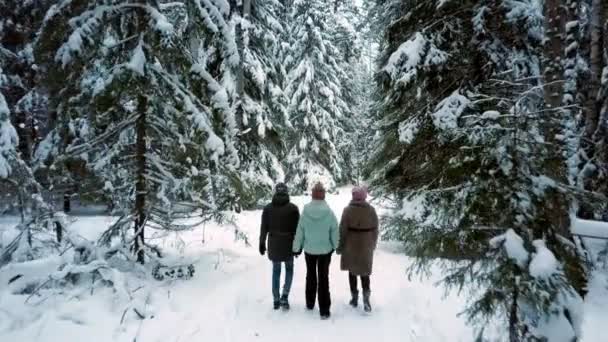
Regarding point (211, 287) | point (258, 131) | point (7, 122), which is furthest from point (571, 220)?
point (258, 131)

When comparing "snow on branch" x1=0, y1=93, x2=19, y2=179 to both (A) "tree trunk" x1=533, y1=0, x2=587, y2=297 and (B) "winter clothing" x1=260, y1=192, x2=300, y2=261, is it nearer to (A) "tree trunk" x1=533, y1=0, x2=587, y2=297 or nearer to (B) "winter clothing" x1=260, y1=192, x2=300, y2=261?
(B) "winter clothing" x1=260, y1=192, x2=300, y2=261

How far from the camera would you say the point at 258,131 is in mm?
17156

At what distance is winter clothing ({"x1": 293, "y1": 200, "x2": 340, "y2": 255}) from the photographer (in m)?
6.96

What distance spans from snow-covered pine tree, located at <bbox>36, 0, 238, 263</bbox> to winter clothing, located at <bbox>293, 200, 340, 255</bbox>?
6.88 ft

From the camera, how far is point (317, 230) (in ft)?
22.8

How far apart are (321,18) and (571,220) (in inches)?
914

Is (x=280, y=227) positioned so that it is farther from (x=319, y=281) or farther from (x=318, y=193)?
(x=319, y=281)

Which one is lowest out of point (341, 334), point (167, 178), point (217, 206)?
Result: point (341, 334)

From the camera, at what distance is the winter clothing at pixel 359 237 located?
7090 mm

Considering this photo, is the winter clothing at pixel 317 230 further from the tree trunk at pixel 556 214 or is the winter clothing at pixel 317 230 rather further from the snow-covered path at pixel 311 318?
the tree trunk at pixel 556 214

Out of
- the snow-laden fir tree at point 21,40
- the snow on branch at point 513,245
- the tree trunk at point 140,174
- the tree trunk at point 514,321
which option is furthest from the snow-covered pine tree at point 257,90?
the snow on branch at point 513,245

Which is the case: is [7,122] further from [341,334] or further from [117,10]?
[341,334]

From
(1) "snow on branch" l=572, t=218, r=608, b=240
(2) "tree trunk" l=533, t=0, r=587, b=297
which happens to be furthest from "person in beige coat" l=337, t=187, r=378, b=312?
(2) "tree trunk" l=533, t=0, r=587, b=297

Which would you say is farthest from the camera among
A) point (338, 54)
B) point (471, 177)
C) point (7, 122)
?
point (338, 54)
